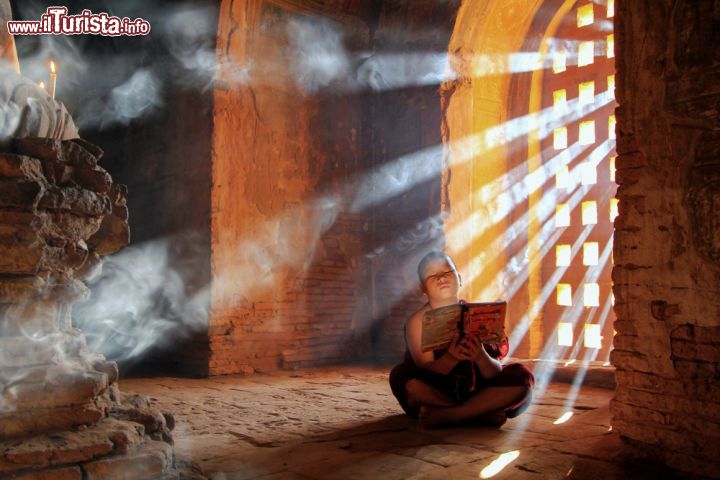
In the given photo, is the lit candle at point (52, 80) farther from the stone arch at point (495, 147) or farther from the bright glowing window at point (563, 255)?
the bright glowing window at point (563, 255)

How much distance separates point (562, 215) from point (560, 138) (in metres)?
0.99

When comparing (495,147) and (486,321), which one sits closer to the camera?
(486,321)

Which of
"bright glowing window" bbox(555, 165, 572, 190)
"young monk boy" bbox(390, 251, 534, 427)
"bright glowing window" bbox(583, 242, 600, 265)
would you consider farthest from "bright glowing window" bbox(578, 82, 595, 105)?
"young monk boy" bbox(390, 251, 534, 427)

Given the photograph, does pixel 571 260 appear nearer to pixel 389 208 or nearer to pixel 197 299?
pixel 389 208

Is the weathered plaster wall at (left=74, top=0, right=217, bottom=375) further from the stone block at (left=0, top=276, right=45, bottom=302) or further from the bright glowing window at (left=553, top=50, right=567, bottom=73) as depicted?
the bright glowing window at (left=553, top=50, right=567, bottom=73)

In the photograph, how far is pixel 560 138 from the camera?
7.80m

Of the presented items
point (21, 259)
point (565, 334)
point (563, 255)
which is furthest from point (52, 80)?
point (565, 334)

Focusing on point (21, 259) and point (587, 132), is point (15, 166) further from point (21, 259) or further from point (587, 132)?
point (587, 132)

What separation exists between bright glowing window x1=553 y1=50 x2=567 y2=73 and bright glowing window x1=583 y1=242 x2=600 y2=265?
89.5 inches

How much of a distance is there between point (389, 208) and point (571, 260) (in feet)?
7.86

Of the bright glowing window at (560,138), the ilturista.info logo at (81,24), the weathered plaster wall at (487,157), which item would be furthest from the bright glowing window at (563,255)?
the ilturista.info logo at (81,24)

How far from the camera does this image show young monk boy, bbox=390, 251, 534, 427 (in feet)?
12.1

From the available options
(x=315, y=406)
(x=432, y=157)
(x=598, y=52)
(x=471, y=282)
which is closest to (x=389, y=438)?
(x=315, y=406)

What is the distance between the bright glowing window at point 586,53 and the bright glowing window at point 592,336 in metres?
3.21
